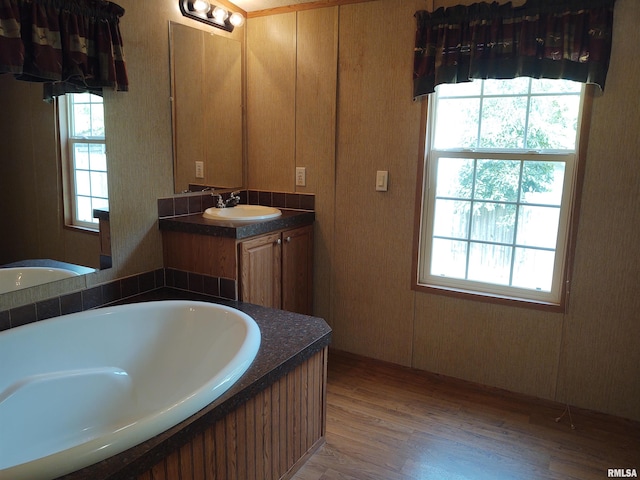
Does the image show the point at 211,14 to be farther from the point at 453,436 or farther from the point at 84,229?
the point at 453,436

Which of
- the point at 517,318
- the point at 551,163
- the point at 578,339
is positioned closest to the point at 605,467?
the point at 578,339

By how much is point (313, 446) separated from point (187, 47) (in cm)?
227

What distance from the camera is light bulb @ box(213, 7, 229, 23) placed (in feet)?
9.81

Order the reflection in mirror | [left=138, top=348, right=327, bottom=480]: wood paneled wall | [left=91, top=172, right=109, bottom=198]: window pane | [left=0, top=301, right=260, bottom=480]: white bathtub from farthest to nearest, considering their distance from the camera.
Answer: [left=91, top=172, right=109, bottom=198]: window pane → the reflection in mirror → [left=0, top=301, right=260, bottom=480]: white bathtub → [left=138, top=348, right=327, bottom=480]: wood paneled wall

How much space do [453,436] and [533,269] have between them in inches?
39.7

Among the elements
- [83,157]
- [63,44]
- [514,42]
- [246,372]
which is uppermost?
[514,42]

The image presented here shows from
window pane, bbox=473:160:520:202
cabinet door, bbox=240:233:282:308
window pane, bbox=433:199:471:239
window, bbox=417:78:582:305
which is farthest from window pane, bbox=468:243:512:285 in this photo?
cabinet door, bbox=240:233:282:308

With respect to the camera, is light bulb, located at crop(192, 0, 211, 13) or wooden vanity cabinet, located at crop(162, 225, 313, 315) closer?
wooden vanity cabinet, located at crop(162, 225, 313, 315)

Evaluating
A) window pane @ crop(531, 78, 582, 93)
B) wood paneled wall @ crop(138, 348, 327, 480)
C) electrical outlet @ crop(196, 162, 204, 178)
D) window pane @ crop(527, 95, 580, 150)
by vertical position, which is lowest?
wood paneled wall @ crop(138, 348, 327, 480)

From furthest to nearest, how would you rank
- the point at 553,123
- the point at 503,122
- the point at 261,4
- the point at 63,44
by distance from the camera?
the point at 261,4, the point at 503,122, the point at 553,123, the point at 63,44

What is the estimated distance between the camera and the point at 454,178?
2.86 meters

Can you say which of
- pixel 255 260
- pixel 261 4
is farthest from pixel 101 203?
pixel 261 4

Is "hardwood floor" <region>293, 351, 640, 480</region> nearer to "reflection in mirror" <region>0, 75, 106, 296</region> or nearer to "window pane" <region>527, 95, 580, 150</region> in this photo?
"window pane" <region>527, 95, 580, 150</region>

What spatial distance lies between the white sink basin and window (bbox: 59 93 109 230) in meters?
0.65
